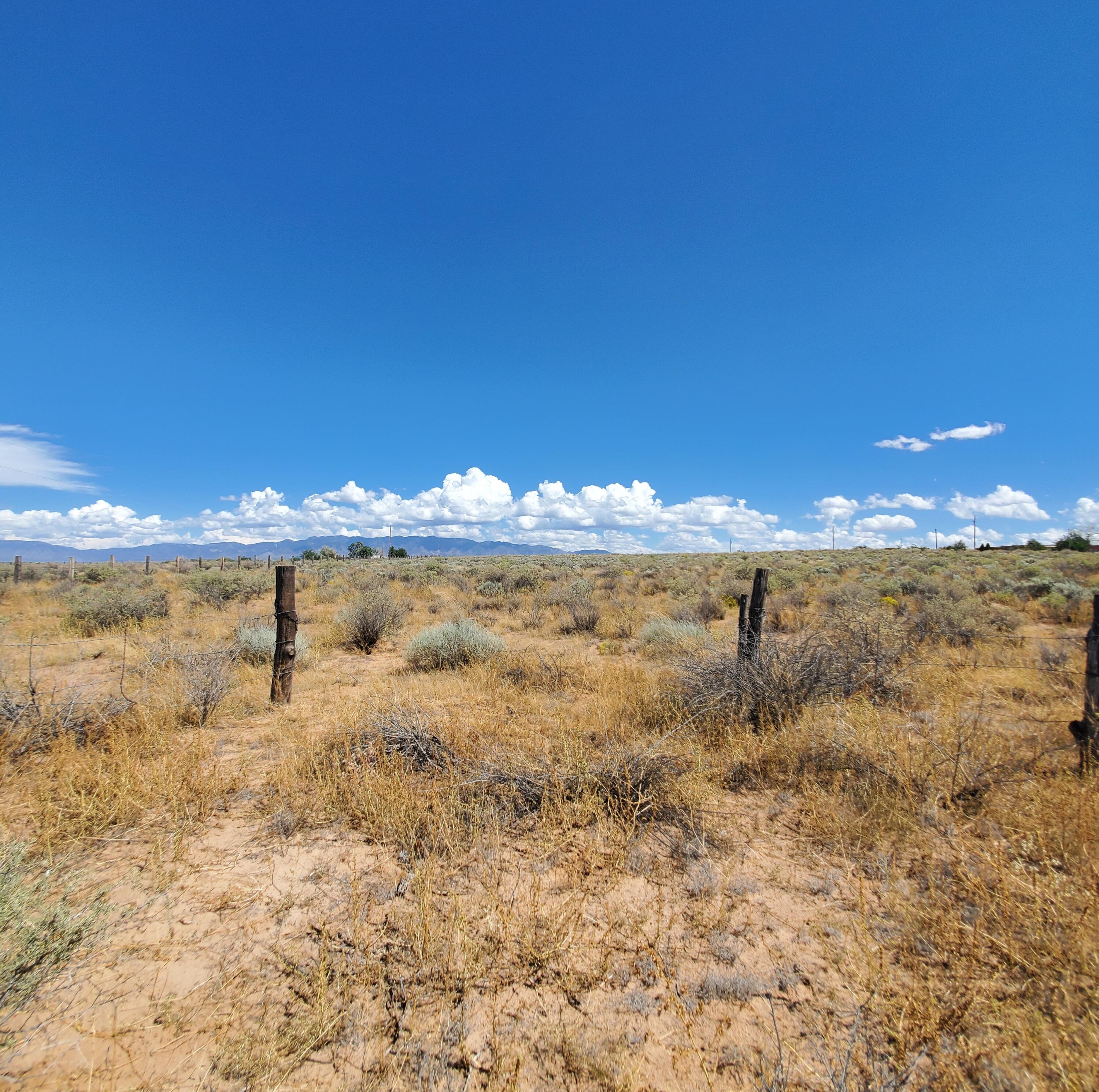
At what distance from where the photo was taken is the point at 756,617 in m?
5.81

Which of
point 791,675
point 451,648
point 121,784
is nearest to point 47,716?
point 121,784

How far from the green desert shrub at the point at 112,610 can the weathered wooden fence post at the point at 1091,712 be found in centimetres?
1547

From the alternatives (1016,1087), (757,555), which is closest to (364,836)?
(1016,1087)

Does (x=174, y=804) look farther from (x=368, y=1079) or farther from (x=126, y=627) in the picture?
(x=126, y=627)

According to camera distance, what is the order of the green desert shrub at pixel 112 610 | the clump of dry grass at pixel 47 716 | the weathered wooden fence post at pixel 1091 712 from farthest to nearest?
the green desert shrub at pixel 112 610 < the clump of dry grass at pixel 47 716 < the weathered wooden fence post at pixel 1091 712

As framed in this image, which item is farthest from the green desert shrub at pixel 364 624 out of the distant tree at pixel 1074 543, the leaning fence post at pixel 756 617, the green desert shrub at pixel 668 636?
the distant tree at pixel 1074 543

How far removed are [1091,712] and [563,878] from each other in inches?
185

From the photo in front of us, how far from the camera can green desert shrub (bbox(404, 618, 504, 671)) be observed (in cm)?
796

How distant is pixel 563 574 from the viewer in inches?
870

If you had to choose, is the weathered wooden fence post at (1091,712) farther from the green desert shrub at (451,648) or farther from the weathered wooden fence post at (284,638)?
the weathered wooden fence post at (284,638)

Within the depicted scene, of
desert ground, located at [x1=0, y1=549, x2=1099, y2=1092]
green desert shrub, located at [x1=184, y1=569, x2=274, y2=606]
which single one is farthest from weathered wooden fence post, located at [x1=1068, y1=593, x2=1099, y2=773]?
green desert shrub, located at [x1=184, y1=569, x2=274, y2=606]

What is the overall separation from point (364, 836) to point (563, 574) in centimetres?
1891

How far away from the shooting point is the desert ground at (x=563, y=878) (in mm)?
1932

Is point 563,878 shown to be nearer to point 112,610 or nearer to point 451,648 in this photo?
point 451,648
